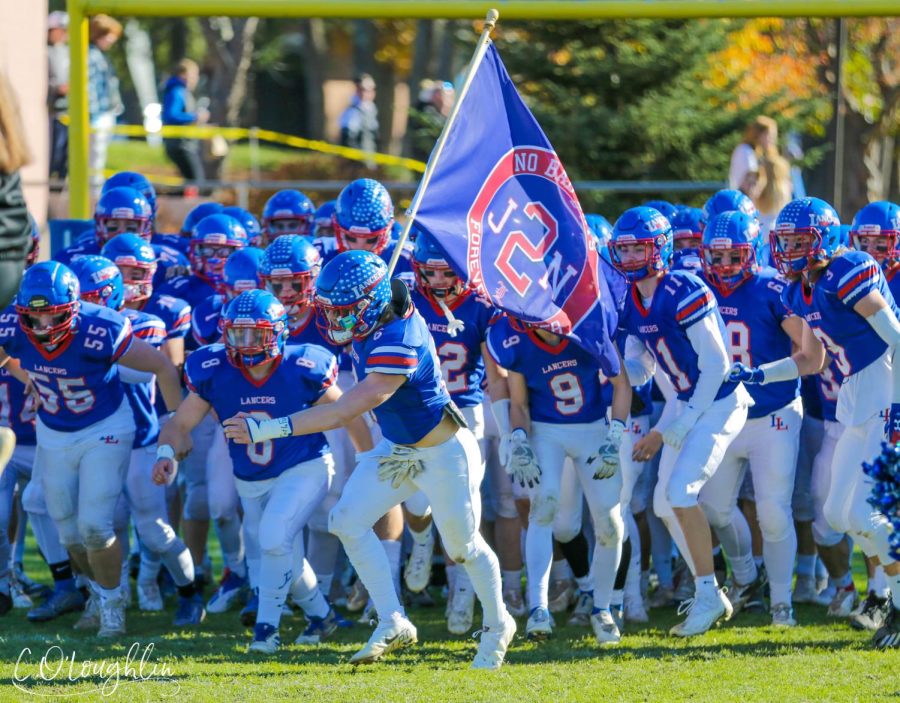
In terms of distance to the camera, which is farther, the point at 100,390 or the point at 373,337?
the point at 100,390

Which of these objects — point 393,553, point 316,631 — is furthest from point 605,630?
point 316,631

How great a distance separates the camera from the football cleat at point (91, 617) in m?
7.57

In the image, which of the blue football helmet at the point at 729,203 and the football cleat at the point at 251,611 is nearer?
the football cleat at the point at 251,611

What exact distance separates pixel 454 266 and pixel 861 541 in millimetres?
2313

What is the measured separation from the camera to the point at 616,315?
Result: 715 cm

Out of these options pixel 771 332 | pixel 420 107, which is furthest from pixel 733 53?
pixel 771 332

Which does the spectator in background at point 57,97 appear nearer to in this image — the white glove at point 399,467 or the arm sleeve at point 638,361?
the arm sleeve at point 638,361

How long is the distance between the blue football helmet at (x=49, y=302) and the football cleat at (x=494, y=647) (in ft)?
8.35

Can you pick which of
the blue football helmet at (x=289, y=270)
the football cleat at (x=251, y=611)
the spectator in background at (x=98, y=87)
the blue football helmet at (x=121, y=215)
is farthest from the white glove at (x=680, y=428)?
the spectator in background at (x=98, y=87)

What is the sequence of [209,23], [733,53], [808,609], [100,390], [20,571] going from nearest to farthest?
[100,390] < [808,609] < [20,571] < [733,53] < [209,23]

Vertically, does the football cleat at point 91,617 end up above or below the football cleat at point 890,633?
below

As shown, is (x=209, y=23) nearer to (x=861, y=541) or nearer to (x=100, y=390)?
(x=100, y=390)

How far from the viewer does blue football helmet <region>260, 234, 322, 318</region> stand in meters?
7.78

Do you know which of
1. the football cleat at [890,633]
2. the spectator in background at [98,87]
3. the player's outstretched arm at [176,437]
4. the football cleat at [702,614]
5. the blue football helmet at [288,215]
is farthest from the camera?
the spectator in background at [98,87]
